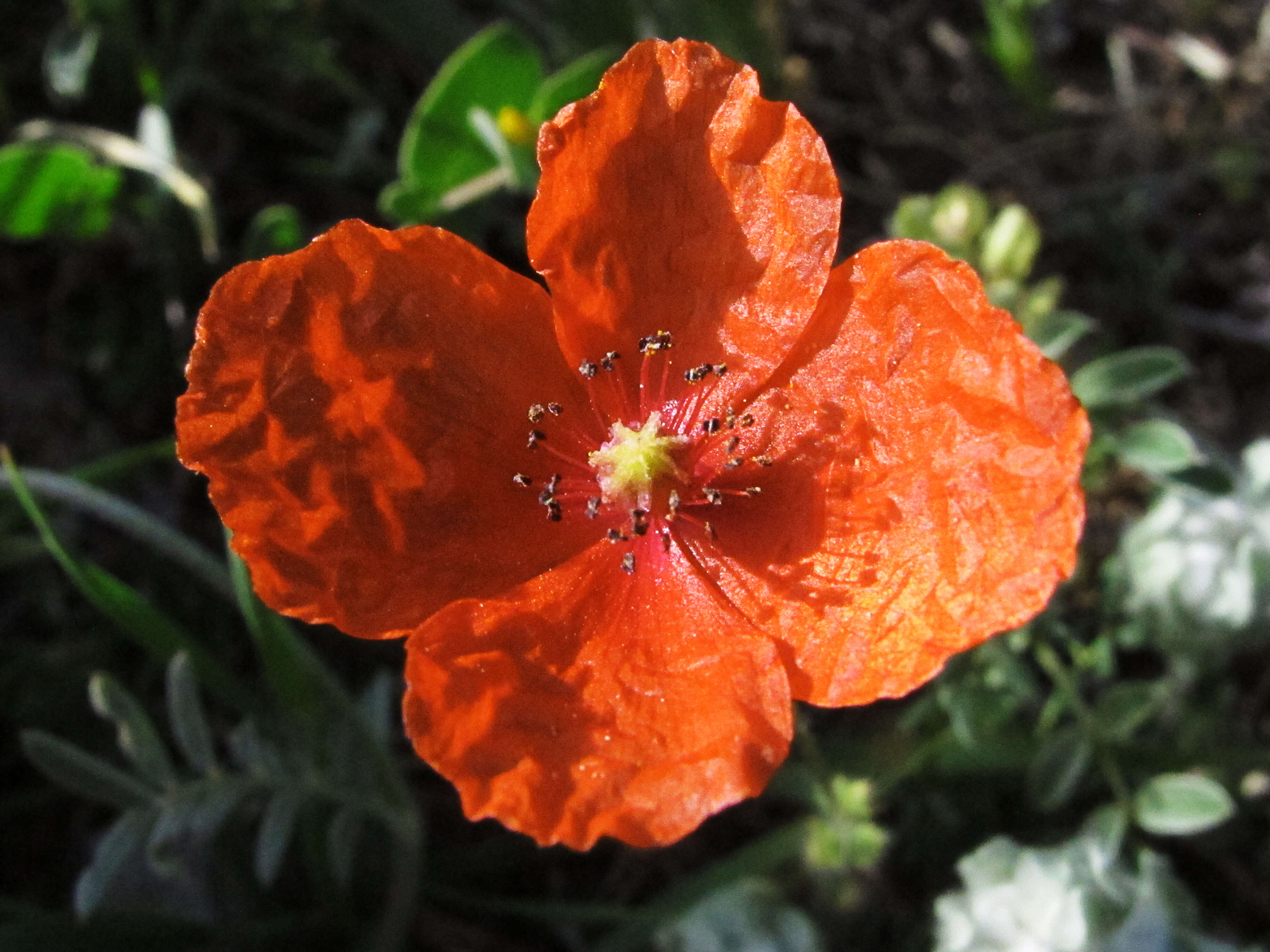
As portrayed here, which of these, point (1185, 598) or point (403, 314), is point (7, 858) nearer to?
point (403, 314)

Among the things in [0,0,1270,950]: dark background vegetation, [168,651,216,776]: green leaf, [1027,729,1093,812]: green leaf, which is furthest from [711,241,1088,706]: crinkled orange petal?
[168,651,216,776]: green leaf

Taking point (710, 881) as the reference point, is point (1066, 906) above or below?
above

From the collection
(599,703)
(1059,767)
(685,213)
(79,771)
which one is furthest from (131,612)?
(1059,767)

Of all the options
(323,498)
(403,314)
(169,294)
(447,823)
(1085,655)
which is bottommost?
(447,823)

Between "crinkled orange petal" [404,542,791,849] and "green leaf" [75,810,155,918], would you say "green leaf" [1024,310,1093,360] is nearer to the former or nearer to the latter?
"crinkled orange petal" [404,542,791,849]

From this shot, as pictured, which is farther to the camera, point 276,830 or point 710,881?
point 710,881

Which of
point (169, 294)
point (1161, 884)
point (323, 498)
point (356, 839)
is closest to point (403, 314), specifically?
point (323, 498)

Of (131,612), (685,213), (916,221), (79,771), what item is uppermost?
(685,213)

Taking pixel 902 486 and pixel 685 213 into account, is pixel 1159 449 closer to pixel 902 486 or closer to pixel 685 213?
pixel 902 486
